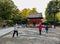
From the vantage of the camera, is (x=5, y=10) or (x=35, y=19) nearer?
(x=5, y=10)

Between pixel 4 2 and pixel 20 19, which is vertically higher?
pixel 4 2

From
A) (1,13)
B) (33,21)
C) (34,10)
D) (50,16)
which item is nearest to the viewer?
(1,13)

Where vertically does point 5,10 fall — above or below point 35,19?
above

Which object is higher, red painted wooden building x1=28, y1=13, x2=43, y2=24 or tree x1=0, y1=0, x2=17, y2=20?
tree x1=0, y1=0, x2=17, y2=20

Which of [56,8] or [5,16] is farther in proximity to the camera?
[56,8]

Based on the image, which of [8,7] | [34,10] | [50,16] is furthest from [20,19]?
[34,10]

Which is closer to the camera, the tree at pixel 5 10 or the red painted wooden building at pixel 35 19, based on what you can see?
the tree at pixel 5 10

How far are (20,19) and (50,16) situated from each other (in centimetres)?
1485

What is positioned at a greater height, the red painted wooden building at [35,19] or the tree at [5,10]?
the tree at [5,10]

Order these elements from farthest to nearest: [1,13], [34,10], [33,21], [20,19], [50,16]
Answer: [34,10], [50,16], [20,19], [33,21], [1,13]

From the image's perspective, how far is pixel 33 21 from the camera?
79.8 metres

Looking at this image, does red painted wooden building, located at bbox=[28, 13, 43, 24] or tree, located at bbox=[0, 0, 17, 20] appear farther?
red painted wooden building, located at bbox=[28, 13, 43, 24]

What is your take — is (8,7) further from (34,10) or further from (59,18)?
(34,10)

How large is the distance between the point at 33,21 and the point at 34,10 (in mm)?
64678
